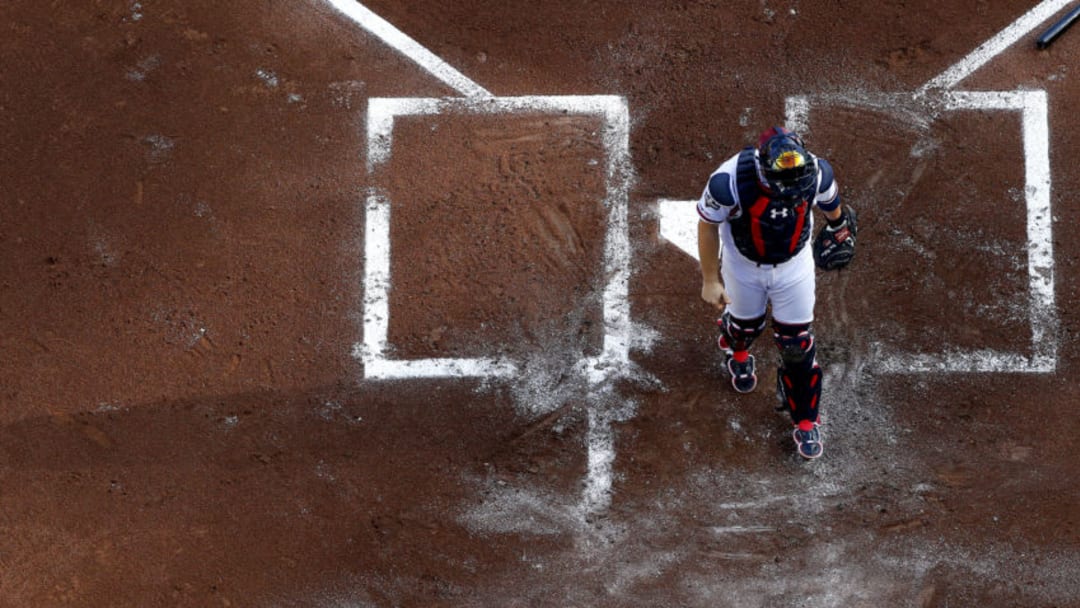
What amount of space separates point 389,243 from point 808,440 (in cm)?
311

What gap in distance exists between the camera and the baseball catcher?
5.76 m

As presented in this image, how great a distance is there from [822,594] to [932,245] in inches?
97.2

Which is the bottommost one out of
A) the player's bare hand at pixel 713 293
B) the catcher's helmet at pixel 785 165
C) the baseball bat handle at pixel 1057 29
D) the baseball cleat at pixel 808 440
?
the baseball cleat at pixel 808 440

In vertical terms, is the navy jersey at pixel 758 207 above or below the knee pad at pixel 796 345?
above

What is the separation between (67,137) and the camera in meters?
7.80

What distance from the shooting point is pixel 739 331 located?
6.85 metres

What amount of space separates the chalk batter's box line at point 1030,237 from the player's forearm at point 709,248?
5.70 feet

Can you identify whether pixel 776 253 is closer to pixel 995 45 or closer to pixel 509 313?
pixel 509 313

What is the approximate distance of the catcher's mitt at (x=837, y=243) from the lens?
6.32m

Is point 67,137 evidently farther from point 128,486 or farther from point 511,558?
point 511,558

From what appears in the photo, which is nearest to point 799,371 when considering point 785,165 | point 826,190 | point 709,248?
point 709,248

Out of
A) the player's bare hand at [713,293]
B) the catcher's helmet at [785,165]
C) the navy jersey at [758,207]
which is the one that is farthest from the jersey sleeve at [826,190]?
the player's bare hand at [713,293]

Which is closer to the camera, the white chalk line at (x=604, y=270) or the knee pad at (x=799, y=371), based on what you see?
the knee pad at (x=799, y=371)

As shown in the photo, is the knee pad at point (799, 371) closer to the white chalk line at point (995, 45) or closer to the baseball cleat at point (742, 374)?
the baseball cleat at point (742, 374)
